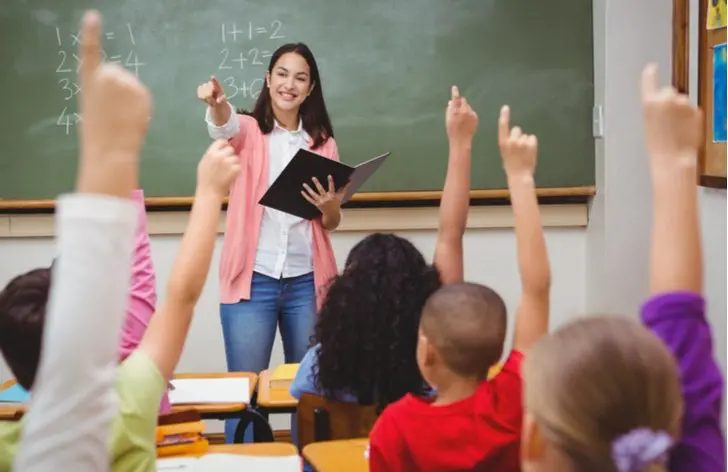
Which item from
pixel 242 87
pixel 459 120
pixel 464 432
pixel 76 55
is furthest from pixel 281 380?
pixel 76 55

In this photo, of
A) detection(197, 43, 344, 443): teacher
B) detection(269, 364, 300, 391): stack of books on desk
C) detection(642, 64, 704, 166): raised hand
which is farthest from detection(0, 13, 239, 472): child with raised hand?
detection(197, 43, 344, 443): teacher

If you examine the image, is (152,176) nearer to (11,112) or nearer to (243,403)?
(11,112)

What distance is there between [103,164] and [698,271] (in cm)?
76

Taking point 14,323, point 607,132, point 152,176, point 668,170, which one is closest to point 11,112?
point 152,176

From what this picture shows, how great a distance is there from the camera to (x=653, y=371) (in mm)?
894

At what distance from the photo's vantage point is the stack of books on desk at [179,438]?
2.01 m

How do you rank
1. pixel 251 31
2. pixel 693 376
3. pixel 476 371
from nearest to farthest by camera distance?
pixel 693 376 < pixel 476 371 < pixel 251 31

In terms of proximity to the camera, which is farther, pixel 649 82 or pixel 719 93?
pixel 719 93

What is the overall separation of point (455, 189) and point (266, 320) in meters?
1.20

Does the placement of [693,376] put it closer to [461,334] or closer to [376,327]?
[461,334]

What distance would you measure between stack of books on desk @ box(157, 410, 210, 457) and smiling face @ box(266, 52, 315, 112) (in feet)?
4.66

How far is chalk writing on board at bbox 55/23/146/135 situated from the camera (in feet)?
12.2

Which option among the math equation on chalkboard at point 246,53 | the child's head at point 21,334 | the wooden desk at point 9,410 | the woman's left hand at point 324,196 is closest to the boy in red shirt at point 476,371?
the child's head at point 21,334

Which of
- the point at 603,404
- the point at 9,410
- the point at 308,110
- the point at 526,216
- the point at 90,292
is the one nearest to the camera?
the point at 90,292
